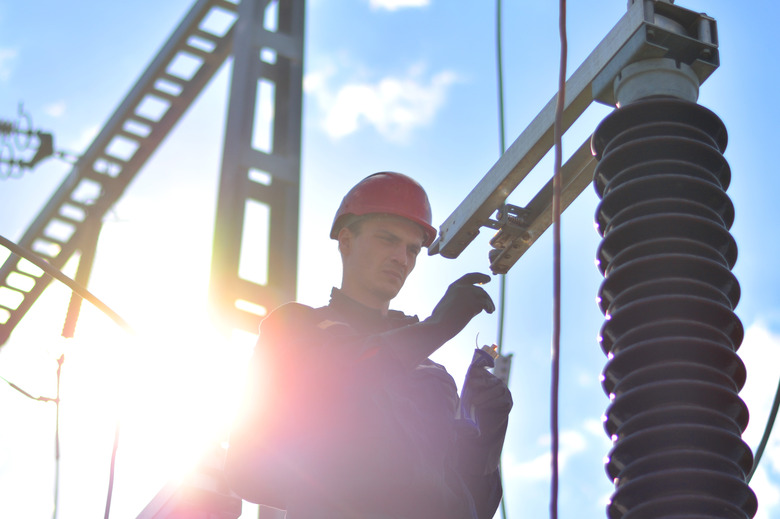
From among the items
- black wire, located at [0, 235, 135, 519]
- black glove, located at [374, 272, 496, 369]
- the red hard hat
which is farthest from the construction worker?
black wire, located at [0, 235, 135, 519]

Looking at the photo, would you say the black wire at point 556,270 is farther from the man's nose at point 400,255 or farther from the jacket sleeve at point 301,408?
the man's nose at point 400,255

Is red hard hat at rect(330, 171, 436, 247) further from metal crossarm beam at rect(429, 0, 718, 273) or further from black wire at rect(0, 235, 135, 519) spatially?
black wire at rect(0, 235, 135, 519)

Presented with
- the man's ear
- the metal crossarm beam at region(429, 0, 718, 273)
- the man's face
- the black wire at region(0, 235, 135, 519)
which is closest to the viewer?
the metal crossarm beam at region(429, 0, 718, 273)

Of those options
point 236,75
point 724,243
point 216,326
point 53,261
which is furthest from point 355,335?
point 53,261

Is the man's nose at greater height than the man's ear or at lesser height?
lesser

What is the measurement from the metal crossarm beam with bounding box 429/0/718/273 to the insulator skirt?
0.46 ft

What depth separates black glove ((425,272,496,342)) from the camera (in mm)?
3096

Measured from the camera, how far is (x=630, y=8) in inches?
104

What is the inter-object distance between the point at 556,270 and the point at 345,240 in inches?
68.4

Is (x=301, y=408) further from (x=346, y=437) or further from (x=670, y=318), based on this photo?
(x=670, y=318)

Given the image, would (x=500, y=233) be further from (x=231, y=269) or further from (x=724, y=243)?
(x=231, y=269)

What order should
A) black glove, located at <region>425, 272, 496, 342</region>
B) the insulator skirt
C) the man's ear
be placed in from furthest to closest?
the man's ear, black glove, located at <region>425, 272, 496, 342</region>, the insulator skirt

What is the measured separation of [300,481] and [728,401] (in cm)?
157

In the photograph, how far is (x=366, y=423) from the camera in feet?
11.2
